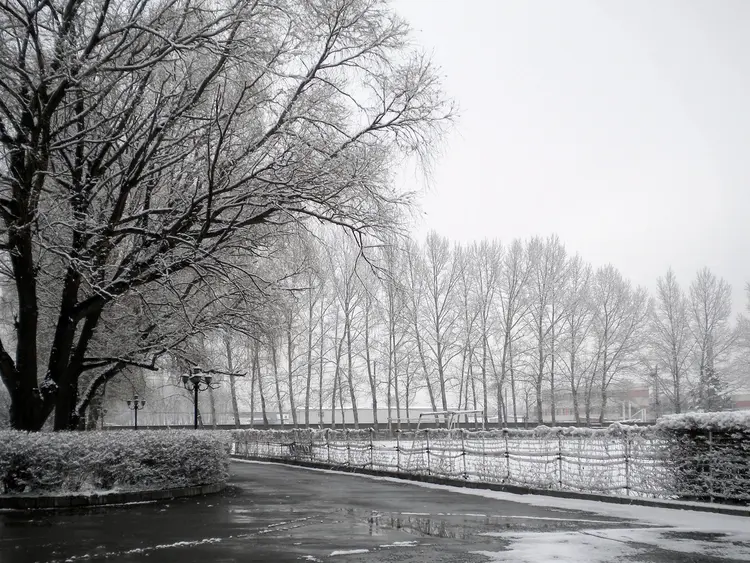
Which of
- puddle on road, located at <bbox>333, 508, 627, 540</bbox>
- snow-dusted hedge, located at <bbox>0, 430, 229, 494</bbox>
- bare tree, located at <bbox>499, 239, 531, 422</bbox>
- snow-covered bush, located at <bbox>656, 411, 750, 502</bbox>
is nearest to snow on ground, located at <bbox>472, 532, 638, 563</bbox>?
puddle on road, located at <bbox>333, 508, 627, 540</bbox>

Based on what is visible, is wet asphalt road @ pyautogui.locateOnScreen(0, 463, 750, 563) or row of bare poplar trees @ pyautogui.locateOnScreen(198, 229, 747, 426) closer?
wet asphalt road @ pyautogui.locateOnScreen(0, 463, 750, 563)

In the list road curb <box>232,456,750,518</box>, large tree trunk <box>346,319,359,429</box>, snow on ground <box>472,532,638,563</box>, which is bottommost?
road curb <box>232,456,750,518</box>

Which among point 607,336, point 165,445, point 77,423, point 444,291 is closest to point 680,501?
point 165,445

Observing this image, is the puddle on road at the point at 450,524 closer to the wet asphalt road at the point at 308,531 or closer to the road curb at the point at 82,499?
the wet asphalt road at the point at 308,531

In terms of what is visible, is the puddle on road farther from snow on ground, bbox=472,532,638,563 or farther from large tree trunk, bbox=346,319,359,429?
large tree trunk, bbox=346,319,359,429

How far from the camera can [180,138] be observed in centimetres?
1633

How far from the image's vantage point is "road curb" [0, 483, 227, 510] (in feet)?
45.9

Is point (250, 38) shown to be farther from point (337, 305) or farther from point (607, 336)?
point (607, 336)

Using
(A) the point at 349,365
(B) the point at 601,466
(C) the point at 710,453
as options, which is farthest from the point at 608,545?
(A) the point at 349,365

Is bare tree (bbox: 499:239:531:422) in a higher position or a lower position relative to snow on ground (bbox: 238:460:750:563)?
higher

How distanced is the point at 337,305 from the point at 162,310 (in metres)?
30.1

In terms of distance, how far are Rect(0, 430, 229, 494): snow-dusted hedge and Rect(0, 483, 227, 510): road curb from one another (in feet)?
0.94

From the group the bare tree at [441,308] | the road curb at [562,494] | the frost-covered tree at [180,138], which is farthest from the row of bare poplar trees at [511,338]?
the frost-covered tree at [180,138]

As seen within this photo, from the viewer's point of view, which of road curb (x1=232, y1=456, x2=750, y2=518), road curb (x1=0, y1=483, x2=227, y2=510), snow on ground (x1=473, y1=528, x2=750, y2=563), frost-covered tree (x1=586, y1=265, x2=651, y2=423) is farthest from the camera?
frost-covered tree (x1=586, y1=265, x2=651, y2=423)
